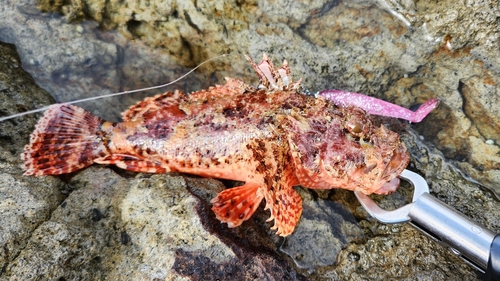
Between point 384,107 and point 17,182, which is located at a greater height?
point 384,107

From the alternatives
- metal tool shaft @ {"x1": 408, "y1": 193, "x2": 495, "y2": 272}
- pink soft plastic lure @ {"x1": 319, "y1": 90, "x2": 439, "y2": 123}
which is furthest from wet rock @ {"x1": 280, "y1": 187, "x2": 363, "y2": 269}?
pink soft plastic lure @ {"x1": 319, "y1": 90, "x2": 439, "y2": 123}

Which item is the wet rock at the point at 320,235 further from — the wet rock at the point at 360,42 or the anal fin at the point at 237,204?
the wet rock at the point at 360,42

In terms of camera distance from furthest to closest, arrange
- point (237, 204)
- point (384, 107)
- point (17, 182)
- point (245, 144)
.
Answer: point (384, 107)
point (245, 144)
point (237, 204)
point (17, 182)

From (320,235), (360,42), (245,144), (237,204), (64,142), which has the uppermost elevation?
(360,42)

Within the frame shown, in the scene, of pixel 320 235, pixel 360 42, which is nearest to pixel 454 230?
pixel 320 235

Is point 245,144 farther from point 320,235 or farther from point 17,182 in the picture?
point 17,182

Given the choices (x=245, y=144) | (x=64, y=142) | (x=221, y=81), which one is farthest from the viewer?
(x=221, y=81)
